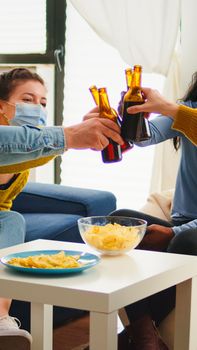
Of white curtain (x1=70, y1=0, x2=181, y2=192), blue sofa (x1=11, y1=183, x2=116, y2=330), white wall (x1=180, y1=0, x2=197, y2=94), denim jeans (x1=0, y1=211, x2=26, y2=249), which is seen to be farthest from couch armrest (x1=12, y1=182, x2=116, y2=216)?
white wall (x1=180, y1=0, x2=197, y2=94)

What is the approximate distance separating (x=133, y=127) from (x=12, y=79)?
65 centimetres

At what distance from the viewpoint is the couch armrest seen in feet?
9.57

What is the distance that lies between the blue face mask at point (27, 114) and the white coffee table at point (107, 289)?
55cm

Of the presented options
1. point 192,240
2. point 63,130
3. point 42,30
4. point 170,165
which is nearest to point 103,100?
point 63,130

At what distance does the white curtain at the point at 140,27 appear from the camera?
12.3ft

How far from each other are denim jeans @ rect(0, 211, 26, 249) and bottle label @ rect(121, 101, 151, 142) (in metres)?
0.54

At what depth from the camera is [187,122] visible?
Answer: 7.87 feet

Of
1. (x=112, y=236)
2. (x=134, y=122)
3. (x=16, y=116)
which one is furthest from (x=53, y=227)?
(x=112, y=236)

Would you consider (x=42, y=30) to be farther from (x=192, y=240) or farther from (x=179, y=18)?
(x=192, y=240)

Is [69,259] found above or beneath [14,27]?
beneath

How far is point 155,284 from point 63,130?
56 centimetres

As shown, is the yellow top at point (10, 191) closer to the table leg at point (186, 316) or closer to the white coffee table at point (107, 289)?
the white coffee table at point (107, 289)

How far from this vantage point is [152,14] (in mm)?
3787

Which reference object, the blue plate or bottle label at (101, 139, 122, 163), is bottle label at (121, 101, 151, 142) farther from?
the blue plate
